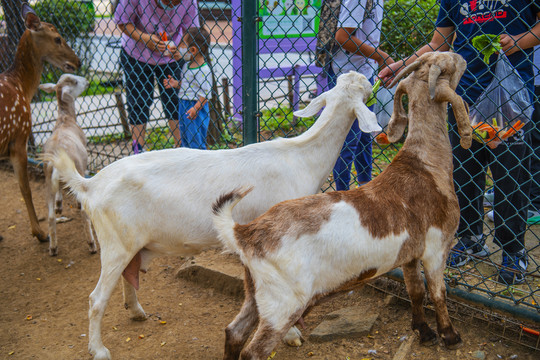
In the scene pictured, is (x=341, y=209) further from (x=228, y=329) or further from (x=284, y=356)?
(x=284, y=356)

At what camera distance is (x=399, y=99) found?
2828 mm

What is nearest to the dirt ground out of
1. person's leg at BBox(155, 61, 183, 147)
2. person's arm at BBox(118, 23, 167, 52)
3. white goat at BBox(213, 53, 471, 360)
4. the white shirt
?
white goat at BBox(213, 53, 471, 360)

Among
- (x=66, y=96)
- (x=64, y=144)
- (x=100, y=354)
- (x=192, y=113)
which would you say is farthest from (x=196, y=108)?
(x=100, y=354)

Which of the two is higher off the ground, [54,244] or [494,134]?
[494,134]

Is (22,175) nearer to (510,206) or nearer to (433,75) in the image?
(433,75)

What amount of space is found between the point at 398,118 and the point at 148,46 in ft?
9.32

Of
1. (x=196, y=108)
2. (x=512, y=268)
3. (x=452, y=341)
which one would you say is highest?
(x=196, y=108)

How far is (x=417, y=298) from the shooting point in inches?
113

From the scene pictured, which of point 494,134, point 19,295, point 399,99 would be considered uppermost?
point 399,99

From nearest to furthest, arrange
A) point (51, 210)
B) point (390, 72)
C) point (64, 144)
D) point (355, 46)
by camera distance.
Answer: point (390, 72), point (355, 46), point (51, 210), point (64, 144)

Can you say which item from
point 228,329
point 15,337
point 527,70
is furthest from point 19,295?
point 527,70

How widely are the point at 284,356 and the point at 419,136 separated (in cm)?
146

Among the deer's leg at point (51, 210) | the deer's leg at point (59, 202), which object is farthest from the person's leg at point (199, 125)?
the deer's leg at point (59, 202)

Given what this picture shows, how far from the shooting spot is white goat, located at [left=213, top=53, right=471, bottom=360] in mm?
2301
